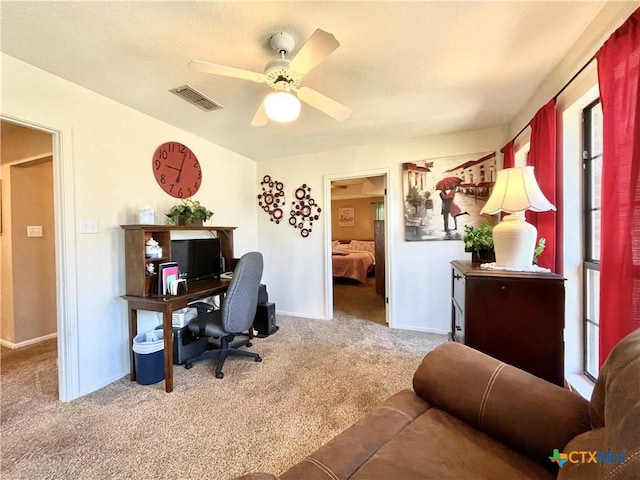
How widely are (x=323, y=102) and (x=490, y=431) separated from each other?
1.87 meters

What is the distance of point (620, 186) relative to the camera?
4.05 ft

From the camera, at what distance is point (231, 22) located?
1516 millimetres

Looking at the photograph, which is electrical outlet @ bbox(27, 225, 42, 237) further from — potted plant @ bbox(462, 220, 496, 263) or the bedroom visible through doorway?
potted plant @ bbox(462, 220, 496, 263)

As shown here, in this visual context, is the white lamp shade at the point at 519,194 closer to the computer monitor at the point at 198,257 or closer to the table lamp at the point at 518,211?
the table lamp at the point at 518,211

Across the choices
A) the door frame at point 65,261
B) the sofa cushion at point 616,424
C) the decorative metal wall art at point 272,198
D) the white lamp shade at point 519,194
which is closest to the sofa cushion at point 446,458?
the sofa cushion at point 616,424

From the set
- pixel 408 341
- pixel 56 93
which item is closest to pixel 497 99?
pixel 408 341

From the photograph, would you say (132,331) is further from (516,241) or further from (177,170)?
(516,241)

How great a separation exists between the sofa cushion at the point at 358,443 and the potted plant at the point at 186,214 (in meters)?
2.44

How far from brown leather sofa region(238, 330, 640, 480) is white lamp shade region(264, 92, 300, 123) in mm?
1558

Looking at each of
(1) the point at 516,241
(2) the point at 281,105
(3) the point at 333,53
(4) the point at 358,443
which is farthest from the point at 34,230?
(1) the point at 516,241

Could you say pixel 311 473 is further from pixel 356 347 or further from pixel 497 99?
pixel 497 99

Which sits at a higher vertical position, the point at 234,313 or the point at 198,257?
the point at 198,257

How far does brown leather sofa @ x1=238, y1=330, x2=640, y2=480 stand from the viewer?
0.68m

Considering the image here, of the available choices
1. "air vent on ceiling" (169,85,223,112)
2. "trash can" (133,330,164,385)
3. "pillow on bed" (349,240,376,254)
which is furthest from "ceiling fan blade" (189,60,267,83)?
"pillow on bed" (349,240,376,254)
